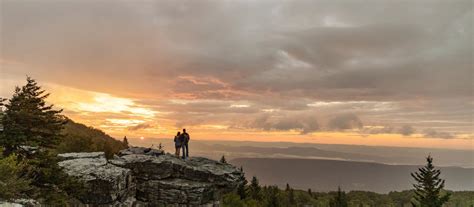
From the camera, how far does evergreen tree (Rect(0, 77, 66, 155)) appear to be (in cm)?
2427

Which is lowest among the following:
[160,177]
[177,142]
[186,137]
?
[160,177]

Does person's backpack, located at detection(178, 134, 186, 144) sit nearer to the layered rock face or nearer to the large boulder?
the layered rock face

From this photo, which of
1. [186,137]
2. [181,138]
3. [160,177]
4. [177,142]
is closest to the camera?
[160,177]

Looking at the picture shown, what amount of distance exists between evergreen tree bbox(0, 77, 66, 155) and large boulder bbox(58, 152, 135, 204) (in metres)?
6.25

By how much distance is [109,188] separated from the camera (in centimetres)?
3362

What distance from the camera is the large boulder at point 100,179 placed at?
3297 cm

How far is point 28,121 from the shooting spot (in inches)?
994

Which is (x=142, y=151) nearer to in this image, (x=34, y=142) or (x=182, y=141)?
(x=182, y=141)

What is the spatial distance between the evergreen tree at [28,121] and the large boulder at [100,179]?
625cm

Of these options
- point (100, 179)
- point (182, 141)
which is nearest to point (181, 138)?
point (182, 141)

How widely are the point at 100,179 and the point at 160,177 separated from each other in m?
7.68

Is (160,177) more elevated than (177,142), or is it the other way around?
(177,142)

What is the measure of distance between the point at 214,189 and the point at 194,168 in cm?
325

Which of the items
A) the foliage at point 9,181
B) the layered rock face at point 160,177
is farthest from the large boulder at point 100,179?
the foliage at point 9,181
